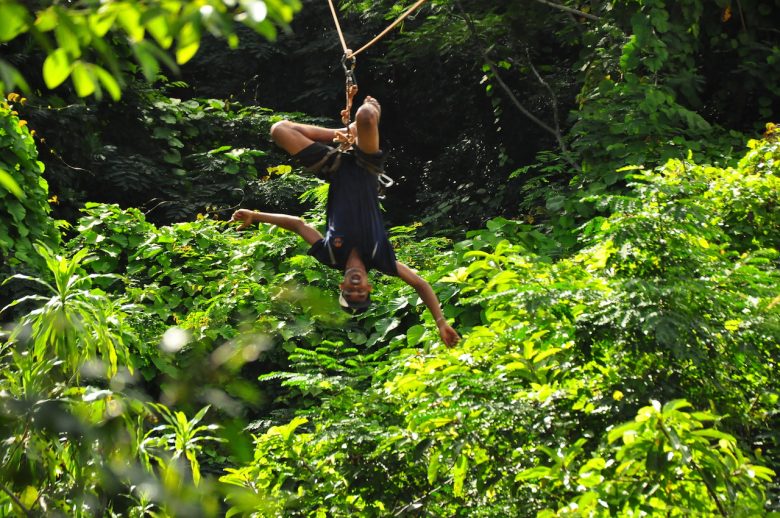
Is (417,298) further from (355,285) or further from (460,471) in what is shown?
(460,471)

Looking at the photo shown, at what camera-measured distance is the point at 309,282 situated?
6.30m

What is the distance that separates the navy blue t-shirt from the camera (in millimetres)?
3736

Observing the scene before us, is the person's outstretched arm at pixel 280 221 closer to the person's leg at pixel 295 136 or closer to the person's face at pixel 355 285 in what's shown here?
the person's face at pixel 355 285

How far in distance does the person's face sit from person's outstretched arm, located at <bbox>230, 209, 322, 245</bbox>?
33cm

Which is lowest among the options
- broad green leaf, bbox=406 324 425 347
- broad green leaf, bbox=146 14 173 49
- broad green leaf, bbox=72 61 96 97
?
broad green leaf, bbox=406 324 425 347

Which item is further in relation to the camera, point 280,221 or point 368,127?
point 280,221

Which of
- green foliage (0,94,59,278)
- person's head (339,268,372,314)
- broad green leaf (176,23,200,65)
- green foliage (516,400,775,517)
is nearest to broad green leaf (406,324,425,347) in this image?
person's head (339,268,372,314)

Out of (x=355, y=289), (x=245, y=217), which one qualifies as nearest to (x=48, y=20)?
(x=355, y=289)

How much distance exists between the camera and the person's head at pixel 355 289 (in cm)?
383

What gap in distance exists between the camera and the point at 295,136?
3.70 m

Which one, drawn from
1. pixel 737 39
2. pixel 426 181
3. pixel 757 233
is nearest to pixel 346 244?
pixel 757 233

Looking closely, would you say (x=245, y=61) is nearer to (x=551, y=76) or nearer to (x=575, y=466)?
(x=551, y=76)

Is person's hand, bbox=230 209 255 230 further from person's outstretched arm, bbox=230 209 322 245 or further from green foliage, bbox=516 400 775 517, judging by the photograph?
green foliage, bbox=516 400 775 517

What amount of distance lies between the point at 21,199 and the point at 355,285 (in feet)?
8.44
